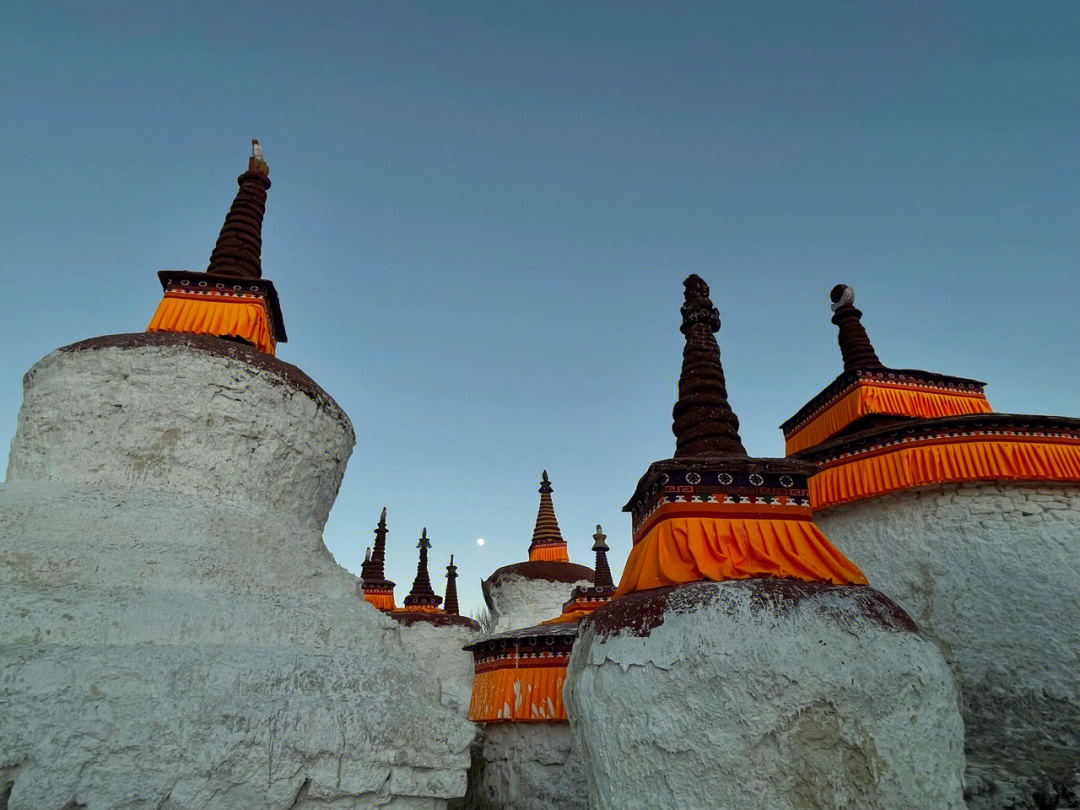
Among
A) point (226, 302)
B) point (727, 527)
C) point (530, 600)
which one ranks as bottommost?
point (727, 527)

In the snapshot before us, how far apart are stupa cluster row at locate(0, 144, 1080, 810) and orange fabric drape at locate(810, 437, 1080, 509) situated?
3 cm

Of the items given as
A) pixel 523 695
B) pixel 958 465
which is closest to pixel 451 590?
pixel 523 695

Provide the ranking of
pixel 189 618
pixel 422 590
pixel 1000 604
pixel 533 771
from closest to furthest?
pixel 189 618
pixel 1000 604
pixel 533 771
pixel 422 590

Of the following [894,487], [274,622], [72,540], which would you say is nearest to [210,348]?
[72,540]

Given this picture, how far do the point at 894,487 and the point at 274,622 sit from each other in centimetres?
677

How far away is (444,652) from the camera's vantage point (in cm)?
1666

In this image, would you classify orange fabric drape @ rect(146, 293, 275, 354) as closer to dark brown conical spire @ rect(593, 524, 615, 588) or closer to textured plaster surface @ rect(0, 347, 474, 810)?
textured plaster surface @ rect(0, 347, 474, 810)

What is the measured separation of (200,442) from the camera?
5.27m

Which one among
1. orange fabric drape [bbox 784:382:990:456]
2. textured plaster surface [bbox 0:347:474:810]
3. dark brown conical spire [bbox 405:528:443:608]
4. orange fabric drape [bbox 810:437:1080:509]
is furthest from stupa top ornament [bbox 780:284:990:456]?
dark brown conical spire [bbox 405:528:443:608]

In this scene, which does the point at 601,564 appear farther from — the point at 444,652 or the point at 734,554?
the point at 734,554

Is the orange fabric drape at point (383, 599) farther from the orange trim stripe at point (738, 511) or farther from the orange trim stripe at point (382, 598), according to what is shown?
Result: the orange trim stripe at point (738, 511)

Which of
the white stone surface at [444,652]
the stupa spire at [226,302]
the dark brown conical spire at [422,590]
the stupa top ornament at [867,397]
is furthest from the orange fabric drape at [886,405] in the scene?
the dark brown conical spire at [422,590]

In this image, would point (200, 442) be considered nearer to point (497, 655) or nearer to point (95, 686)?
point (95, 686)

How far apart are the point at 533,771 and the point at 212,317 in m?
6.71
